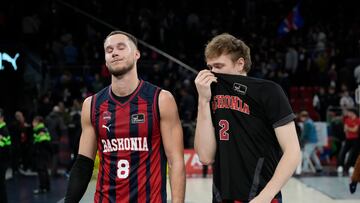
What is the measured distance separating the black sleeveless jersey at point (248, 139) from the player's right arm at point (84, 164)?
3.34ft

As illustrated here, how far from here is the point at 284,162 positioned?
3.86 metres

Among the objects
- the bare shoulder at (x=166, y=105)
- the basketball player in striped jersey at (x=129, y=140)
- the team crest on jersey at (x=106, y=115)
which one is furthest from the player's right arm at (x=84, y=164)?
the bare shoulder at (x=166, y=105)

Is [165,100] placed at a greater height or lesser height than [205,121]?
greater

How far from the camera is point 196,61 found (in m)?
26.1

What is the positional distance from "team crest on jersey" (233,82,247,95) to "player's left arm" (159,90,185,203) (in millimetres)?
620

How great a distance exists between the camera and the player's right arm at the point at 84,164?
461cm

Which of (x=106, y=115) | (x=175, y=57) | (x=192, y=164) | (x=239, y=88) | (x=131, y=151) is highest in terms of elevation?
(x=175, y=57)

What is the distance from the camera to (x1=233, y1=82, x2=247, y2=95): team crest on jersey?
4.09 m

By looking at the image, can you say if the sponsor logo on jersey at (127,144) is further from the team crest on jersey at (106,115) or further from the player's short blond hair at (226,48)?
the player's short blond hair at (226,48)

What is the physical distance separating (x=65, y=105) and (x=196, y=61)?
6.28m

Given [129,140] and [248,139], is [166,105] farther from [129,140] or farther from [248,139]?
[248,139]

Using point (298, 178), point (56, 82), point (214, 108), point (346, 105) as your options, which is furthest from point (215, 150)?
point (56, 82)

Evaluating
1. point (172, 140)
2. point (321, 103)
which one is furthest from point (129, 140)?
point (321, 103)

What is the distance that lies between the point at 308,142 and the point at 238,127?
50.7 ft
